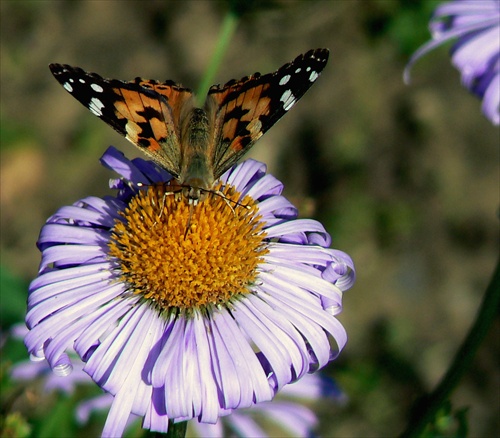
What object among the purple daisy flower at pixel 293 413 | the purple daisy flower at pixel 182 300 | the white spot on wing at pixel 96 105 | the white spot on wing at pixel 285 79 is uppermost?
the white spot on wing at pixel 285 79

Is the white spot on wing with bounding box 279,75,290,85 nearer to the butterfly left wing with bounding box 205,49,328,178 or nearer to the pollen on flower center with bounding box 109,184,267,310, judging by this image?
the butterfly left wing with bounding box 205,49,328,178

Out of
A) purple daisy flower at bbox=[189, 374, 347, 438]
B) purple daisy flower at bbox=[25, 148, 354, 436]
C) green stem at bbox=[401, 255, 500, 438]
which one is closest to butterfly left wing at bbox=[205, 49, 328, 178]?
purple daisy flower at bbox=[25, 148, 354, 436]

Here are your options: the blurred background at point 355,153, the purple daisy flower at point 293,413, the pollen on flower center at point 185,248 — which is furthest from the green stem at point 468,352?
the blurred background at point 355,153

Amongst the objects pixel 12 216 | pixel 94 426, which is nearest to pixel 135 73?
pixel 12 216

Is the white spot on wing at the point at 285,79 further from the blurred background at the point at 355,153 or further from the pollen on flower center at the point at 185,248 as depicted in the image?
the blurred background at the point at 355,153

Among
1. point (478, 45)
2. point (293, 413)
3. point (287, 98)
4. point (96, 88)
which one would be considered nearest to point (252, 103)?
point (287, 98)

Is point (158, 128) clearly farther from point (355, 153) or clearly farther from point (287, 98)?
point (355, 153)
